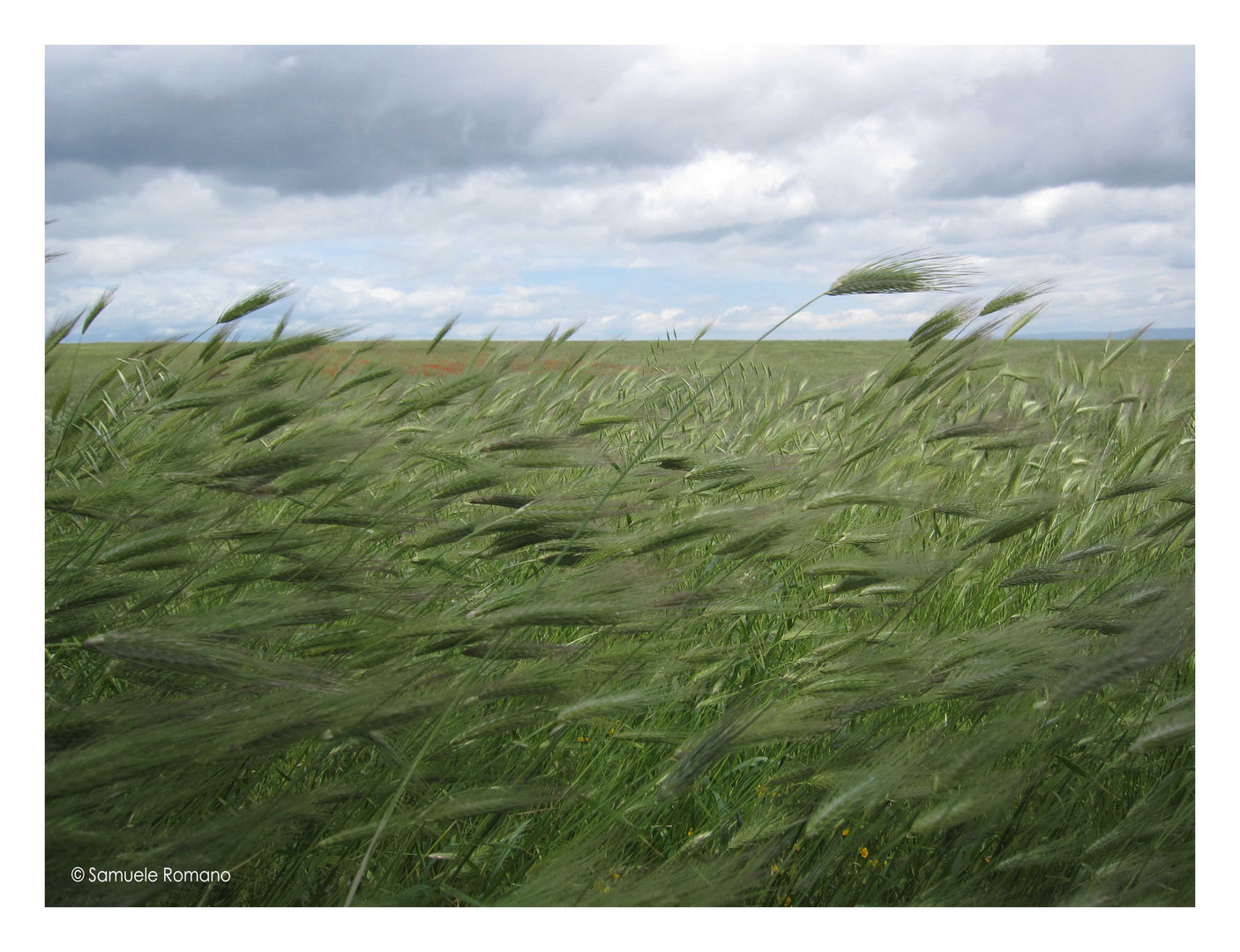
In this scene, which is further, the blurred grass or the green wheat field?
the blurred grass

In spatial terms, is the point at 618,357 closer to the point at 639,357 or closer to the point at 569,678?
the point at 639,357

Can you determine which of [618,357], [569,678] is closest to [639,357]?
[618,357]

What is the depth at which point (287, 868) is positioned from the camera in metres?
1.03

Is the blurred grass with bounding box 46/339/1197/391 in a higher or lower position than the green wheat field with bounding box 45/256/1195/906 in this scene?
higher

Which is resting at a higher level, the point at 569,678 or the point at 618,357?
the point at 618,357

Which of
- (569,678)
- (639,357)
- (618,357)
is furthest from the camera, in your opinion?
(618,357)

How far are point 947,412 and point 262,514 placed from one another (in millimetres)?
1992

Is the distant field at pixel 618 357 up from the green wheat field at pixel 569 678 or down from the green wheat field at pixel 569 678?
up

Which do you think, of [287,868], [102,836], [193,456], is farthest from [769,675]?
[193,456]

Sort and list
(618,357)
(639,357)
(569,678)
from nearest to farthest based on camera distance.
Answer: (569,678) → (639,357) → (618,357)

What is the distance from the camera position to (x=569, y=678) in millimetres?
1054

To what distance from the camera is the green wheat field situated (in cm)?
96

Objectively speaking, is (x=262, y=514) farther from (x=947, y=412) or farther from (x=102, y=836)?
(x=947, y=412)

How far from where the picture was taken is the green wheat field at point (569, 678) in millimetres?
961
